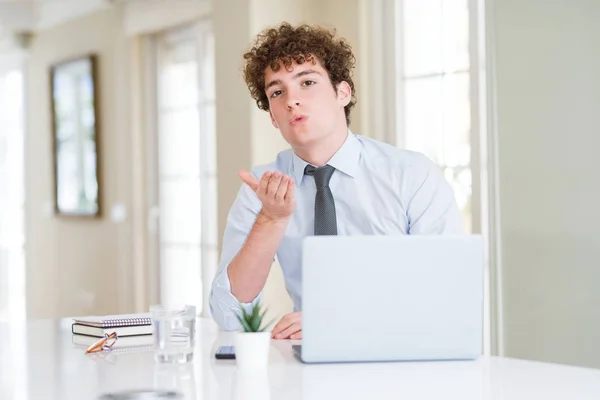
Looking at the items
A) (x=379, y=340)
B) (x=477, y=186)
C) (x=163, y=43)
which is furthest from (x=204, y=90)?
(x=379, y=340)

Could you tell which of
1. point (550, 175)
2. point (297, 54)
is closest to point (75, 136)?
point (550, 175)

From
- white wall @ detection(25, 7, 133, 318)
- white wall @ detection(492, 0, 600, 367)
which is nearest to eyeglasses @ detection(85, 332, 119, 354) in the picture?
white wall @ detection(492, 0, 600, 367)

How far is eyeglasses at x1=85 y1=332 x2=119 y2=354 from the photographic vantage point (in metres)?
1.99

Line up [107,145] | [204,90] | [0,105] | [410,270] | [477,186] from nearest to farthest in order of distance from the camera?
[410,270], [477,186], [204,90], [107,145], [0,105]

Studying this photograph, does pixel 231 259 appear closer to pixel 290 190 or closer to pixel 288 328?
pixel 288 328

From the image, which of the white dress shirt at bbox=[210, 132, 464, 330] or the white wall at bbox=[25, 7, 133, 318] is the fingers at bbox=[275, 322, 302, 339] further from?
the white wall at bbox=[25, 7, 133, 318]

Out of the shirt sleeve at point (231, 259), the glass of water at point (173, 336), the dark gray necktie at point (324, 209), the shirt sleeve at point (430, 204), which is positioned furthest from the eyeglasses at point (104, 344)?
the shirt sleeve at point (430, 204)

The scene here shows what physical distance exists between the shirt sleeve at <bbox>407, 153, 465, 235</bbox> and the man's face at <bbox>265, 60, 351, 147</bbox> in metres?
0.26

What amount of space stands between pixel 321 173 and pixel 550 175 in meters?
1.19

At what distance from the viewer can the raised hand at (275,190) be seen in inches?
78.5

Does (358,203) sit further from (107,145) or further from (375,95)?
(107,145)

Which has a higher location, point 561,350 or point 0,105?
point 0,105

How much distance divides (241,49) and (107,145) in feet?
6.78

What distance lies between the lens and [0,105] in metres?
7.09
